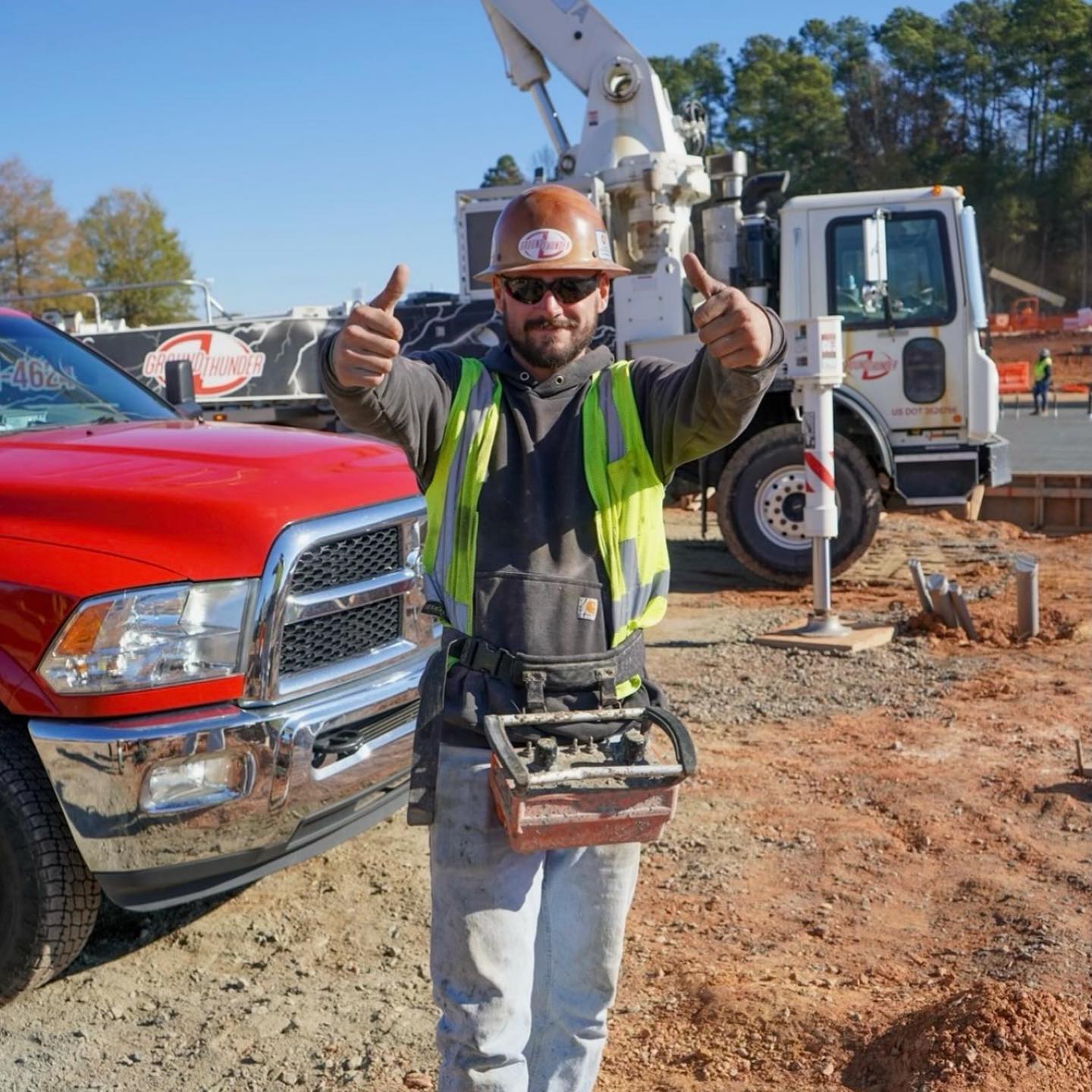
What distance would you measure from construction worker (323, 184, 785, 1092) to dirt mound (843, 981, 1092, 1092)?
3.07ft

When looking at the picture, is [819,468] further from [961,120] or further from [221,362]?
[961,120]

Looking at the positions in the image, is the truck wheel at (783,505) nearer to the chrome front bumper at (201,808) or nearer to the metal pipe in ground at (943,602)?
the metal pipe in ground at (943,602)

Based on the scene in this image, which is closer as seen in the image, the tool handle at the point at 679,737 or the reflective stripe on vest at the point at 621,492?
the tool handle at the point at 679,737

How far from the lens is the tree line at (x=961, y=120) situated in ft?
222

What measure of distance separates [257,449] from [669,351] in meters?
6.41

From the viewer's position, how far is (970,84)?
74938mm

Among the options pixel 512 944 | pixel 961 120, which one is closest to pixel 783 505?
pixel 512 944

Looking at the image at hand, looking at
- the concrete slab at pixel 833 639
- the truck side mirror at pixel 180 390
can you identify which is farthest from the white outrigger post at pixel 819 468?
the truck side mirror at pixel 180 390

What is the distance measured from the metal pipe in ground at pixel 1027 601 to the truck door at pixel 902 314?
1999 millimetres

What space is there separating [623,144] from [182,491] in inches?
334

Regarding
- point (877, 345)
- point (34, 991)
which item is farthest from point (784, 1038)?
point (877, 345)

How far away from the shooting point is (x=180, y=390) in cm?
542

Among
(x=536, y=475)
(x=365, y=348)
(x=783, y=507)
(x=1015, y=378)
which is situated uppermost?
(x=365, y=348)

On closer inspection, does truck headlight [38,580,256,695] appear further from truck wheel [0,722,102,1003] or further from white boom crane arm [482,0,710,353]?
white boom crane arm [482,0,710,353]
